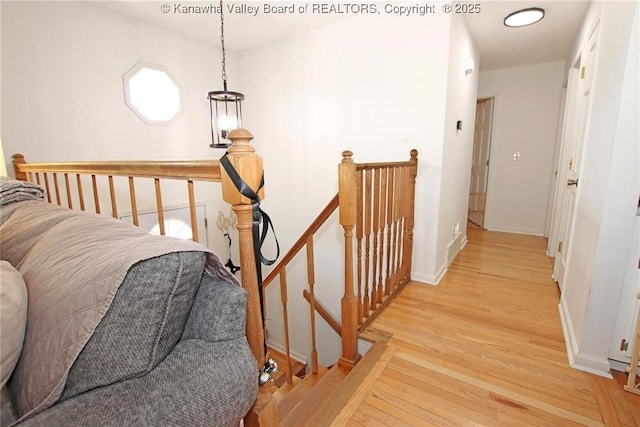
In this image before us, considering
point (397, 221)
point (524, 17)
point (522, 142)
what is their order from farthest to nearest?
point (522, 142), point (524, 17), point (397, 221)

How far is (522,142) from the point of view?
14.0ft

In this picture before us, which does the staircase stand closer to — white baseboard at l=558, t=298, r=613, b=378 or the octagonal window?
white baseboard at l=558, t=298, r=613, b=378

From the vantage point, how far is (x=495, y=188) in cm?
455

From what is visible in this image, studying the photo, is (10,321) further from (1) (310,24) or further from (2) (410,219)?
(1) (310,24)

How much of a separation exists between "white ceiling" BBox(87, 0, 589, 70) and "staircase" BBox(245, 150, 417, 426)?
5.20 ft

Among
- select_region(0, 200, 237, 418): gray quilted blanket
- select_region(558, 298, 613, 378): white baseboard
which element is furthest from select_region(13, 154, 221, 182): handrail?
select_region(558, 298, 613, 378): white baseboard

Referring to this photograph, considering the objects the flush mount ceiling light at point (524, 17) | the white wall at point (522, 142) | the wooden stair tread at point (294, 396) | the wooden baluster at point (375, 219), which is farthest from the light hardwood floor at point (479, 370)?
the flush mount ceiling light at point (524, 17)

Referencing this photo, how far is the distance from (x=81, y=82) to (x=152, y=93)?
0.58 meters

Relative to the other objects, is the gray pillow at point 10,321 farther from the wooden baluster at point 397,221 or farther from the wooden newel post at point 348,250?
the wooden baluster at point 397,221

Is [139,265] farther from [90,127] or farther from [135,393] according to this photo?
[90,127]

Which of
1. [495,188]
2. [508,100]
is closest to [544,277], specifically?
[495,188]

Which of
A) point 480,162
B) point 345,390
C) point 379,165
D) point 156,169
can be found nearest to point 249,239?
point 156,169

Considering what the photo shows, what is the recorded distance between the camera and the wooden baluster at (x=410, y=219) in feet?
8.18

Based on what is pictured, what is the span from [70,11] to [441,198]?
3.39 metres
